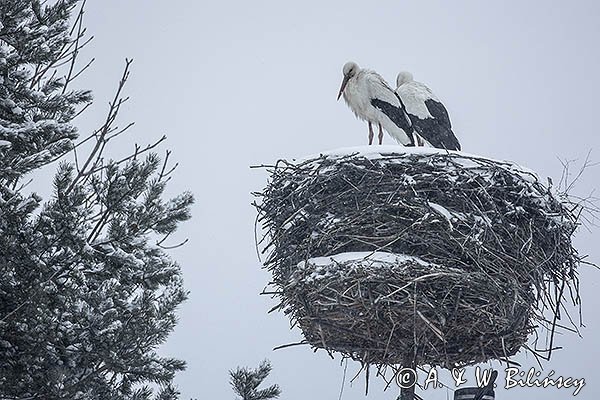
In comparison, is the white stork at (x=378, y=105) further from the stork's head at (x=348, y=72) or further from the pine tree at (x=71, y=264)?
the pine tree at (x=71, y=264)

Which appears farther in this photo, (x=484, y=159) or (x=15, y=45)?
(x=484, y=159)

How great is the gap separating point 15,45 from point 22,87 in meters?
0.25

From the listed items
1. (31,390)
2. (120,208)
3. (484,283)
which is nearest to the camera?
(31,390)

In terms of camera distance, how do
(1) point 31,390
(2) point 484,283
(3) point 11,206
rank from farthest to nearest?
1. (2) point 484,283
2. (3) point 11,206
3. (1) point 31,390

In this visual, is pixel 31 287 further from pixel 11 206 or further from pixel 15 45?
pixel 15 45

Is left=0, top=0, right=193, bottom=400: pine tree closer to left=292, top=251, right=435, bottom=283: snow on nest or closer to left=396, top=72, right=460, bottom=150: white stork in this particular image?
left=292, top=251, right=435, bottom=283: snow on nest

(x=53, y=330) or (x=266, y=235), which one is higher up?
Answer: (x=266, y=235)

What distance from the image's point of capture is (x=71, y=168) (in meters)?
4.19

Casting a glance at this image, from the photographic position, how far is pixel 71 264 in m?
3.88

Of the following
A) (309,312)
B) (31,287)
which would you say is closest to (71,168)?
(31,287)

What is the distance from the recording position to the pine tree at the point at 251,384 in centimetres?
478

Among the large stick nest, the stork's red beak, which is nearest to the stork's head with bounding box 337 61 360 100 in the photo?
the stork's red beak

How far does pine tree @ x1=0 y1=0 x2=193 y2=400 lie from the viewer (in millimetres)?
3793

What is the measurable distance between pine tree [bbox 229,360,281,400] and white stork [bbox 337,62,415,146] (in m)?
3.42
